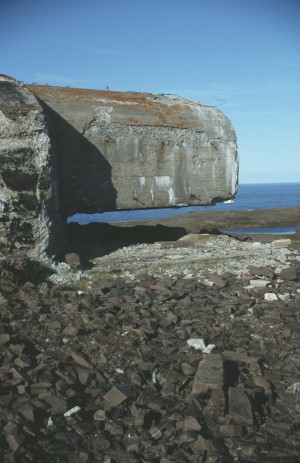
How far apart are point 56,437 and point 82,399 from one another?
0.48 m

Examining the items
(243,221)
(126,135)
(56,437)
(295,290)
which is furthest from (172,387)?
(243,221)

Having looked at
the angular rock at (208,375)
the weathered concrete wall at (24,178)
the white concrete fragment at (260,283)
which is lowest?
the angular rock at (208,375)

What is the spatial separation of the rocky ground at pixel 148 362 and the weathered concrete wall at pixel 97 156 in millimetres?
966

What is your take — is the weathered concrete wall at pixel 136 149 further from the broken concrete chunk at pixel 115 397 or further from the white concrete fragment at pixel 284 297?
the broken concrete chunk at pixel 115 397

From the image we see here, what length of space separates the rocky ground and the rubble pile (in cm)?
1

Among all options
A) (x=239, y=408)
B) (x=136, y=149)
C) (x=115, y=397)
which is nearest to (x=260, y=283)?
(x=239, y=408)

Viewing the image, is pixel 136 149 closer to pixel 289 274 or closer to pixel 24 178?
pixel 24 178

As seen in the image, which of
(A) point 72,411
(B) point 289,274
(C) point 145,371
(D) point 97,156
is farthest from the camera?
(D) point 97,156

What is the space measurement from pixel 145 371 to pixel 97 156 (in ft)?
16.3

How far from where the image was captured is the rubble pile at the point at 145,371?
2.87 metres

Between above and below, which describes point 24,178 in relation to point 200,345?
above

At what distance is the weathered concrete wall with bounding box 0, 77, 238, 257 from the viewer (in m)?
6.17

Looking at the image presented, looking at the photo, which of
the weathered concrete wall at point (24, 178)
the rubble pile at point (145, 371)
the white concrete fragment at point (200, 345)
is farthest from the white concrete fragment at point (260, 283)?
the weathered concrete wall at point (24, 178)

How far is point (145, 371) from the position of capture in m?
Result: 3.79
